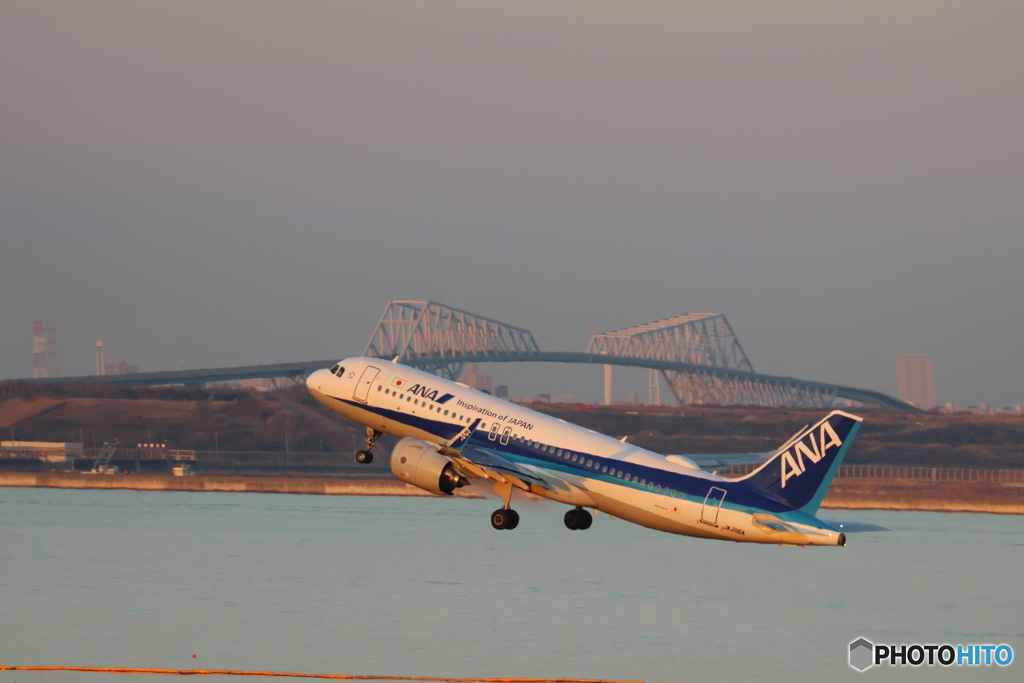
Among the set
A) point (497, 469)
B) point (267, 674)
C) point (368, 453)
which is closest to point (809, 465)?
point (497, 469)

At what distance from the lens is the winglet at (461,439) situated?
56.7 metres

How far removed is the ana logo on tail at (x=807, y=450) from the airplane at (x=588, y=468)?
4 centimetres

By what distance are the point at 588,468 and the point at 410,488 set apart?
355 feet

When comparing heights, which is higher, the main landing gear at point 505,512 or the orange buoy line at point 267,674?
the main landing gear at point 505,512

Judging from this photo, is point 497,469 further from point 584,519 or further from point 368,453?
point 368,453

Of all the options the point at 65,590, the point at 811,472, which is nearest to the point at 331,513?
the point at 65,590

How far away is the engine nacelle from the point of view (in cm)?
5788

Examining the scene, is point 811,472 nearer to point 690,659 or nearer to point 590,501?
point 590,501

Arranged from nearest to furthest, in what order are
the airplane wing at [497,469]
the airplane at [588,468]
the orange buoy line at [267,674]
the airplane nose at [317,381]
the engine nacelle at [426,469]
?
the airplane at [588,468] < the airplane wing at [497,469] < the engine nacelle at [426,469] < the orange buoy line at [267,674] < the airplane nose at [317,381]

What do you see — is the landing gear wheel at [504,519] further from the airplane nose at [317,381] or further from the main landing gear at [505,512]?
the airplane nose at [317,381]

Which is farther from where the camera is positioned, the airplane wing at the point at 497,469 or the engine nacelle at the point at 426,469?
the engine nacelle at the point at 426,469

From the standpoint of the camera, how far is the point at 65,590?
91.9 meters

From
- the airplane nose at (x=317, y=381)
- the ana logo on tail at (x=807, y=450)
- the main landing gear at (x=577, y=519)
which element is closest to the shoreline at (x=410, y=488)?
the airplane nose at (x=317, y=381)

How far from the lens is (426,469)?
5803 cm
